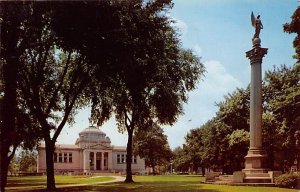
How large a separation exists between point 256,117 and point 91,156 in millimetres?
90908

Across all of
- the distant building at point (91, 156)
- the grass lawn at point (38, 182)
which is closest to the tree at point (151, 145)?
the grass lawn at point (38, 182)

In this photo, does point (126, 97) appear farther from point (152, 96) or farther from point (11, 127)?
point (11, 127)

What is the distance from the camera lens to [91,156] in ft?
371

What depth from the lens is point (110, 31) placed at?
2022 cm

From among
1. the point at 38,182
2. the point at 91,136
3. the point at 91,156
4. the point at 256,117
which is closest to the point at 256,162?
the point at 256,117

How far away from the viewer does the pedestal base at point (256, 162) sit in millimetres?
26534

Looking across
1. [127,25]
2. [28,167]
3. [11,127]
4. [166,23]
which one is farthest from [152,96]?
[28,167]

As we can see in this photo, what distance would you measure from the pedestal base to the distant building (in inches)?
3359

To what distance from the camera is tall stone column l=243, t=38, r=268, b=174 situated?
26736 mm

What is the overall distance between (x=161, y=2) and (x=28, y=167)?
109888mm

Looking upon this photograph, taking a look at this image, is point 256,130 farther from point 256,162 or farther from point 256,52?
point 256,52

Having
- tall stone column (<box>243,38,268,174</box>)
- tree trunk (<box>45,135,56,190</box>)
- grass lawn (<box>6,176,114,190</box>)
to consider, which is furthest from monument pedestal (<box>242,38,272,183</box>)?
grass lawn (<box>6,176,114,190</box>)

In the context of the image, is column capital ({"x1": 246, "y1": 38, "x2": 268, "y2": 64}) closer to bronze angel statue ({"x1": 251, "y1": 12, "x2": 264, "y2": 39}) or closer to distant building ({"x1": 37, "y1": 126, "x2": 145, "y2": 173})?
bronze angel statue ({"x1": 251, "y1": 12, "x2": 264, "y2": 39})

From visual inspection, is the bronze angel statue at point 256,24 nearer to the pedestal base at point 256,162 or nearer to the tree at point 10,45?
the pedestal base at point 256,162
